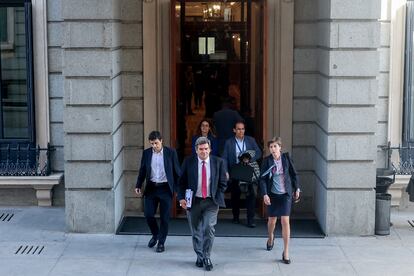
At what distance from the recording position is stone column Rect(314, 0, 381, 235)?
12.2m

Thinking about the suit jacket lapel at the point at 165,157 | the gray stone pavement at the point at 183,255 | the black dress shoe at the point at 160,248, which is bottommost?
the gray stone pavement at the point at 183,255

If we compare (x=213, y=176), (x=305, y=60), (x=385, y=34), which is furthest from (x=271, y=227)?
(x=385, y=34)

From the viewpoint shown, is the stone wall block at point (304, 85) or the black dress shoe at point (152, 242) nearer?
the black dress shoe at point (152, 242)

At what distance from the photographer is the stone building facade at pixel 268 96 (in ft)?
40.5

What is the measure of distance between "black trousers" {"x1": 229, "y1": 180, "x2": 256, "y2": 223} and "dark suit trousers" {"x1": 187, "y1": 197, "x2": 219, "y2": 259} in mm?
2057

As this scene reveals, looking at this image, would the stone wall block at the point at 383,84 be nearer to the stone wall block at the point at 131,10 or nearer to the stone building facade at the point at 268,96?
the stone building facade at the point at 268,96

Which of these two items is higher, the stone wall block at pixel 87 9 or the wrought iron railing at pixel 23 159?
the stone wall block at pixel 87 9

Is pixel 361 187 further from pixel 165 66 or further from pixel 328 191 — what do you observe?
pixel 165 66

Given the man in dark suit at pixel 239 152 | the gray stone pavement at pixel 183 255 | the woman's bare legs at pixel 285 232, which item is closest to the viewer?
the gray stone pavement at pixel 183 255

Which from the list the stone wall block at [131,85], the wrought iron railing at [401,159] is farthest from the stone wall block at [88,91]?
the wrought iron railing at [401,159]

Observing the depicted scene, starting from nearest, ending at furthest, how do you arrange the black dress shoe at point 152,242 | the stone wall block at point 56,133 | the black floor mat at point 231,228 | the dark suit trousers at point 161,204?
the dark suit trousers at point 161,204 → the black dress shoe at point 152,242 → the black floor mat at point 231,228 → the stone wall block at point 56,133

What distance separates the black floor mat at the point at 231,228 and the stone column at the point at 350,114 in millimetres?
496

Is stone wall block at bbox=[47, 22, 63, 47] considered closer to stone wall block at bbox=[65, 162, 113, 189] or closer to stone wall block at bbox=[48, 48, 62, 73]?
stone wall block at bbox=[48, 48, 62, 73]

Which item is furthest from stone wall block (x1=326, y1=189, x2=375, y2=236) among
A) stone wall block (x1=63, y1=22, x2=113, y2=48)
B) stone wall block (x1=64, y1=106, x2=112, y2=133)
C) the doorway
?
stone wall block (x1=63, y1=22, x2=113, y2=48)
